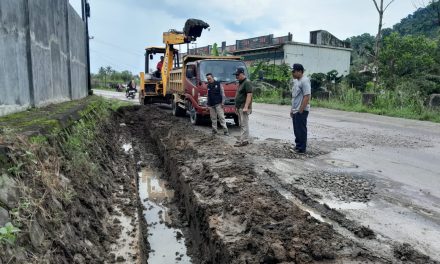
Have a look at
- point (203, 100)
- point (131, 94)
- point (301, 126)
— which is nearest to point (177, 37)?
point (203, 100)

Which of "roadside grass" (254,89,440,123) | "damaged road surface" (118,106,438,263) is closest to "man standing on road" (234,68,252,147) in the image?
"damaged road surface" (118,106,438,263)

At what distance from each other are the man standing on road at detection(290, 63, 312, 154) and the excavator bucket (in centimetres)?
767

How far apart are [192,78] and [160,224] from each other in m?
6.62

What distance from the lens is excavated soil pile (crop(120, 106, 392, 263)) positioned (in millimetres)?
3385

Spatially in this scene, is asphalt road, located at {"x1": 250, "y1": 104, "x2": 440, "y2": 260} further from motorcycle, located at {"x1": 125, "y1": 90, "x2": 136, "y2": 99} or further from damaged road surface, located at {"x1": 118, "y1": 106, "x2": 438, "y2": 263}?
motorcycle, located at {"x1": 125, "y1": 90, "x2": 136, "y2": 99}

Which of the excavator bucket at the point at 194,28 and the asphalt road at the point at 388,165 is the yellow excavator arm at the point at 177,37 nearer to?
the excavator bucket at the point at 194,28

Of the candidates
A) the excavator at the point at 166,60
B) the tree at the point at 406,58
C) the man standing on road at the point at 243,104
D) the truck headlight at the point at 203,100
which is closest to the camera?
the man standing on road at the point at 243,104

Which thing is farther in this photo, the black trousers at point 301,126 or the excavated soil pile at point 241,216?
the black trousers at point 301,126

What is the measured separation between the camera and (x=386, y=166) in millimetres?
6762

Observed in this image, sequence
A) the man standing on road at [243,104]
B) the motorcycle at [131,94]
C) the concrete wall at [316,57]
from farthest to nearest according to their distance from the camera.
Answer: the concrete wall at [316,57] → the motorcycle at [131,94] → the man standing on road at [243,104]

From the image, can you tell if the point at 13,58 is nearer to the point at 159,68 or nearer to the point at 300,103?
the point at 300,103

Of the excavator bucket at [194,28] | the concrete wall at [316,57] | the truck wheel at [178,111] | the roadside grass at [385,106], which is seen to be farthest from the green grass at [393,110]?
the concrete wall at [316,57]

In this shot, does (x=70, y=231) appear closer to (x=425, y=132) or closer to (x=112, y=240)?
(x=112, y=240)

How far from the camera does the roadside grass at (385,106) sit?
13992 mm
